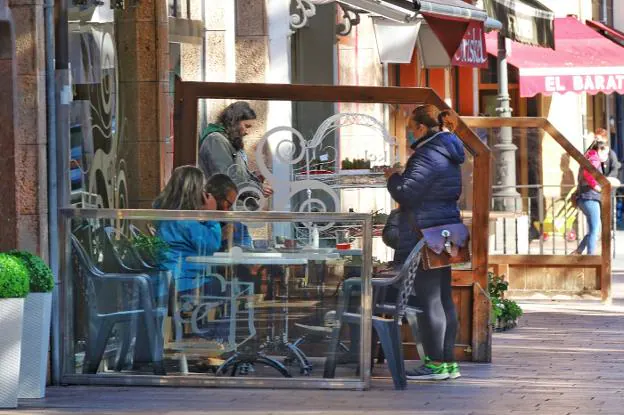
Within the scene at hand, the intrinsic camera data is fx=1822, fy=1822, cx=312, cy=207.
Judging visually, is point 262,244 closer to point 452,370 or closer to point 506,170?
point 452,370

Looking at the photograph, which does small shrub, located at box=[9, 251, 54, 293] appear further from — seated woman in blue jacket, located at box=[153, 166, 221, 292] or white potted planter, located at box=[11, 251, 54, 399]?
seated woman in blue jacket, located at box=[153, 166, 221, 292]

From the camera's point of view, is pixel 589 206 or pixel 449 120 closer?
pixel 449 120

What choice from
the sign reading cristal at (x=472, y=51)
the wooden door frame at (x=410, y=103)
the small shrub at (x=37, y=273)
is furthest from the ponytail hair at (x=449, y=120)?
the sign reading cristal at (x=472, y=51)

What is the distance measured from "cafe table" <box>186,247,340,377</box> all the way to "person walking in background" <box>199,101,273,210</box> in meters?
2.20

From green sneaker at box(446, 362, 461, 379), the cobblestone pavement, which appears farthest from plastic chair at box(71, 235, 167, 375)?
green sneaker at box(446, 362, 461, 379)

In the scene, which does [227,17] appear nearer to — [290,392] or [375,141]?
[375,141]

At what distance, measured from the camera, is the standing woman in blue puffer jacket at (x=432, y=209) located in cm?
1169

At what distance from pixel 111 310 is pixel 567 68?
1890 centimetres

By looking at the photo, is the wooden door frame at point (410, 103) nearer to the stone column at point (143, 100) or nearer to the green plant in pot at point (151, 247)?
the stone column at point (143, 100)

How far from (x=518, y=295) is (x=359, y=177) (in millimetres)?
6020

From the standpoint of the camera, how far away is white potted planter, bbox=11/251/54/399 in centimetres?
1018

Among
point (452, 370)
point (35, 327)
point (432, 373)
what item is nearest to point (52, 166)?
point (35, 327)

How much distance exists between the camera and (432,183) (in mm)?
11688

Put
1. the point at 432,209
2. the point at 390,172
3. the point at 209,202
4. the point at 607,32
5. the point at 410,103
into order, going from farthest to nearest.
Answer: the point at 607,32 < the point at 410,103 < the point at 390,172 < the point at 432,209 < the point at 209,202
